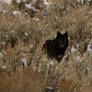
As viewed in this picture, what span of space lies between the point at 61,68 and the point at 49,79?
1.73 feet

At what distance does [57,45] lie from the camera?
6.83m

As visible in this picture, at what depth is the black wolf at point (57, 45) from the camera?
676 cm

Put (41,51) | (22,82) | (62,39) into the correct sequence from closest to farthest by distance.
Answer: (22,82) < (41,51) < (62,39)

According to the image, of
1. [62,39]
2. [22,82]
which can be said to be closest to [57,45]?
[62,39]

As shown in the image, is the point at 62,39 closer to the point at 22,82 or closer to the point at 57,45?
the point at 57,45

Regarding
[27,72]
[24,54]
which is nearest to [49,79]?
[27,72]

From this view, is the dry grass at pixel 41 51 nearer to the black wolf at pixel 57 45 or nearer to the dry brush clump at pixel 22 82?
the dry brush clump at pixel 22 82

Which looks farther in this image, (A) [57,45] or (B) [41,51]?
(A) [57,45]

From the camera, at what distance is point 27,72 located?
5152 millimetres

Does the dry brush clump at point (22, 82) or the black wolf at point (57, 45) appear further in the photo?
the black wolf at point (57, 45)

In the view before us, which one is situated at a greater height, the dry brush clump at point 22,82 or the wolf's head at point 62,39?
the wolf's head at point 62,39

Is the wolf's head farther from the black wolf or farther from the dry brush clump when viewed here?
the dry brush clump

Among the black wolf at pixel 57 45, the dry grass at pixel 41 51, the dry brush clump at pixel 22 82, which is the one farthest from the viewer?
the black wolf at pixel 57 45

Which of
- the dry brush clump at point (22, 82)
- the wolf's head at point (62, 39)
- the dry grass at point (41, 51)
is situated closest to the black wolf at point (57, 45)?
the wolf's head at point (62, 39)
